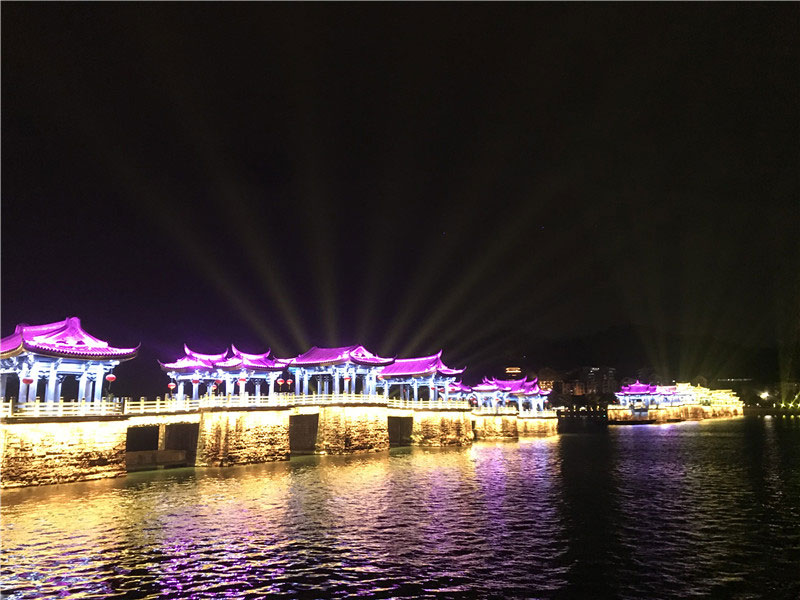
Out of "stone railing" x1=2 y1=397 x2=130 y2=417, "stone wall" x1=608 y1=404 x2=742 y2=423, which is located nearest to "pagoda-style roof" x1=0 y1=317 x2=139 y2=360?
"stone railing" x1=2 y1=397 x2=130 y2=417

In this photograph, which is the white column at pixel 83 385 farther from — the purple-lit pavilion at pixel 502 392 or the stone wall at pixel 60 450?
the purple-lit pavilion at pixel 502 392

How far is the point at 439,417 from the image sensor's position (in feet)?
175

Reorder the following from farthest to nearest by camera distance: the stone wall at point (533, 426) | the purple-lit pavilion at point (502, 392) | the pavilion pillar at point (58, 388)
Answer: the stone wall at point (533, 426), the purple-lit pavilion at point (502, 392), the pavilion pillar at point (58, 388)

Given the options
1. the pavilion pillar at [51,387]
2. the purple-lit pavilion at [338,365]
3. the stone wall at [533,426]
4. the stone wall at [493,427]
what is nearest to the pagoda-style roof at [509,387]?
the stone wall at [493,427]

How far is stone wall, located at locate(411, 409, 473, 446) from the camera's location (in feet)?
174

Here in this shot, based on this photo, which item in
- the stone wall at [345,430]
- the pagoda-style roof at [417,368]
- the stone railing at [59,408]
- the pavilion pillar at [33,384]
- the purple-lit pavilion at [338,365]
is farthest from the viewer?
the pagoda-style roof at [417,368]

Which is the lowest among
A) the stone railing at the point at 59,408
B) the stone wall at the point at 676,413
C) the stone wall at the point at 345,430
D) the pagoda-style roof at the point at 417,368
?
the stone wall at the point at 676,413

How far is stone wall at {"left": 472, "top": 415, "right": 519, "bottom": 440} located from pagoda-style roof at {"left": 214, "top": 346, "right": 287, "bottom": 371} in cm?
3246

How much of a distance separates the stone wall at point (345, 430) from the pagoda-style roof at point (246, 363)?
17.7 feet

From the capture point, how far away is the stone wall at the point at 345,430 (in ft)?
136

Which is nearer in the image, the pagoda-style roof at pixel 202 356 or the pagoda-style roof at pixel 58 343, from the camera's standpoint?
the pagoda-style roof at pixel 58 343

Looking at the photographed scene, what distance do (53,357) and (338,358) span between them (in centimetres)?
1923

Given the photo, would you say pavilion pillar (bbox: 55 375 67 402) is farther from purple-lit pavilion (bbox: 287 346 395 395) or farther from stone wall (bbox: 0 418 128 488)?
purple-lit pavilion (bbox: 287 346 395 395)

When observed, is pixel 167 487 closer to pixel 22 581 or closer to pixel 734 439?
pixel 22 581
